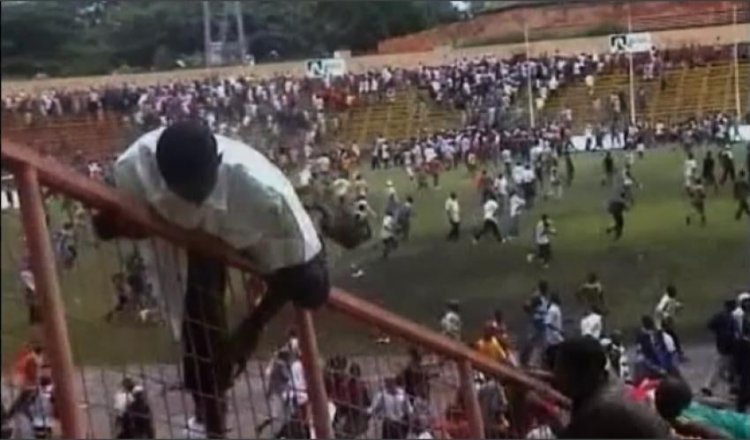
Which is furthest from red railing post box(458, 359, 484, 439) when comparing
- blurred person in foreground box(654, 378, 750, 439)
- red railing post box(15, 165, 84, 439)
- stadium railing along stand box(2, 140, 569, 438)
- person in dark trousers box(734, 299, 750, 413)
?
red railing post box(15, 165, 84, 439)

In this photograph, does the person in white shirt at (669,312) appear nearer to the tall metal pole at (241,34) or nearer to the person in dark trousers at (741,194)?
the person in dark trousers at (741,194)

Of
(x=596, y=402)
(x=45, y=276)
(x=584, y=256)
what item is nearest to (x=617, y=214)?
(x=584, y=256)

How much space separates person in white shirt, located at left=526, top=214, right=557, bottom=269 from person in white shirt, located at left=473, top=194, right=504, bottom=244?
0.22 feet

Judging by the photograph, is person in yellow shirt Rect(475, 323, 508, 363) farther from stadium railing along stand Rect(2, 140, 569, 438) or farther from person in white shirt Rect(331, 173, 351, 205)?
person in white shirt Rect(331, 173, 351, 205)

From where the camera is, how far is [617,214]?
270 cm

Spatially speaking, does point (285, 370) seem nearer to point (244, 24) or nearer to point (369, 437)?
point (369, 437)

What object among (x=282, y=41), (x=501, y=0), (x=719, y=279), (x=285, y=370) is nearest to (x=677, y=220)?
(x=719, y=279)

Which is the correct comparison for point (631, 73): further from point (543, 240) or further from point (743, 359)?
point (743, 359)

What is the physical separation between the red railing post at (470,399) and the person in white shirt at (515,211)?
44 cm

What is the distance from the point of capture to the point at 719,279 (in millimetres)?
2656

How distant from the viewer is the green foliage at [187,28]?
1.83 meters

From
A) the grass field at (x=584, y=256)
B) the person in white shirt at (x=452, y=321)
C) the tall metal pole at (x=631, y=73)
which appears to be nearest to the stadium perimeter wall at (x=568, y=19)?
the tall metal pole at (x=631, y=73)

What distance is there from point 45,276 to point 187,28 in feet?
3.48

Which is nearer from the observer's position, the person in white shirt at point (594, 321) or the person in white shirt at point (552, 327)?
the person in white shirt at point (552, 327)
